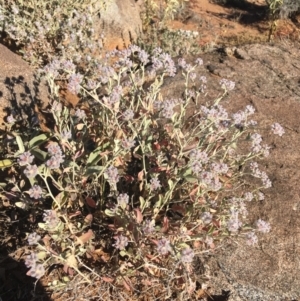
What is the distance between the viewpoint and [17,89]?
11.0 ft

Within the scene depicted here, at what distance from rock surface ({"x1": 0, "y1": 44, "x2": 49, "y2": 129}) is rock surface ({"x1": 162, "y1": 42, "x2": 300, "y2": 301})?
1431mm

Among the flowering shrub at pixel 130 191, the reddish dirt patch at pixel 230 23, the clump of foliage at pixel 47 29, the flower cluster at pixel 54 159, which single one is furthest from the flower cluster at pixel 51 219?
the reddish dirt patch at pixel 230 23

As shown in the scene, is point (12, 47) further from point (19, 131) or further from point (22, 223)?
point (22, 223)

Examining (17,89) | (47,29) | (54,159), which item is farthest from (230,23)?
(54,159)

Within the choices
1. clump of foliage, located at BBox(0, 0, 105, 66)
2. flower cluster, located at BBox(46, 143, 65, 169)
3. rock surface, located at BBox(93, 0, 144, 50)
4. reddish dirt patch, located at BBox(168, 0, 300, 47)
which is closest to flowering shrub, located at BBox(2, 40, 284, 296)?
flower cluster, located at BBox(46, 143, 65, 169)

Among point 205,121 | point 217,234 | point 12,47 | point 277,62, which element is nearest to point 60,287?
point 217,234

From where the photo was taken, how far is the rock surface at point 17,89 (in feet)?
10.5

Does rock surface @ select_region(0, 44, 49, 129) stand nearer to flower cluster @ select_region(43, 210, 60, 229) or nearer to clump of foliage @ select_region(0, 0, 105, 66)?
clump of foliage @ select_region(0, 0, 105, 66)

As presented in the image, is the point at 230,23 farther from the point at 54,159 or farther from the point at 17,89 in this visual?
the point at 54,159

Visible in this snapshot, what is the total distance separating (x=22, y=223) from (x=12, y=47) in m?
2.88

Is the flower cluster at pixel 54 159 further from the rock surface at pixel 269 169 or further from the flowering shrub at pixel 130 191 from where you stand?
the rock surface at pixel 269 169

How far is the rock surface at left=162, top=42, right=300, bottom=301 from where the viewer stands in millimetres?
2809

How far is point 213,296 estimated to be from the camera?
277cm

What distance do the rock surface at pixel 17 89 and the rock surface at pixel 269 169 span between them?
1431mm
